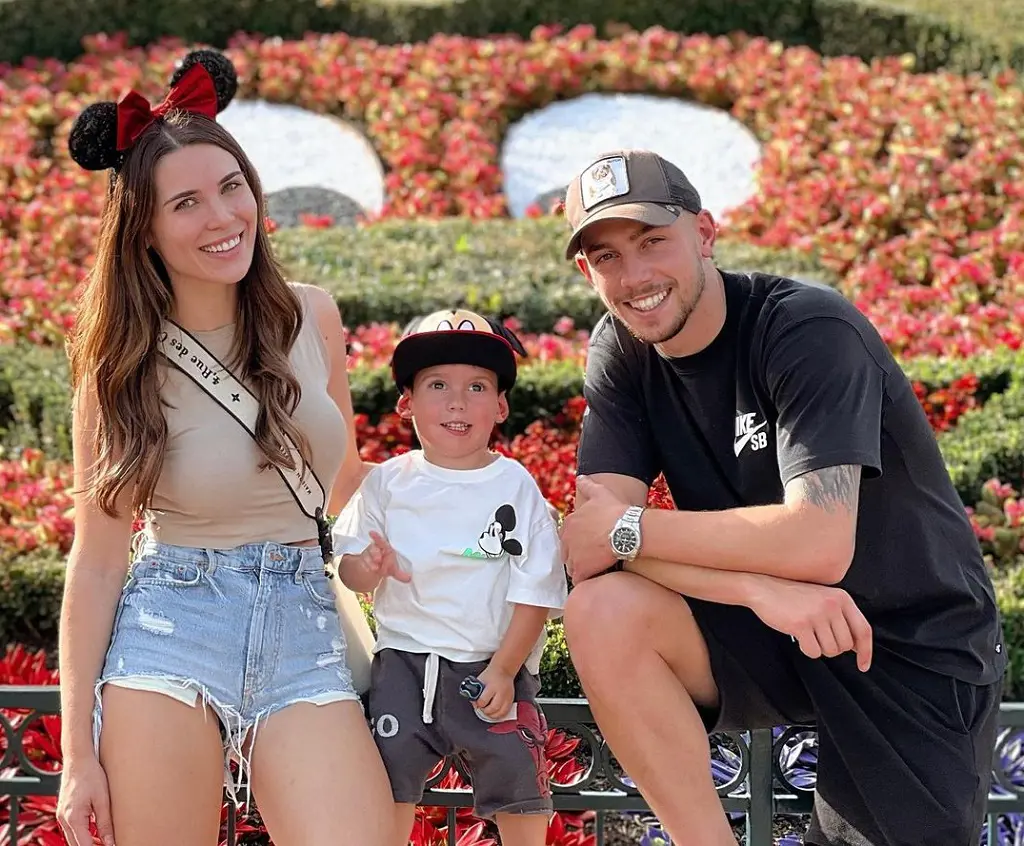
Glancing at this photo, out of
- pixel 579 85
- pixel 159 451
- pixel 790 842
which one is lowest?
pixel 790 842

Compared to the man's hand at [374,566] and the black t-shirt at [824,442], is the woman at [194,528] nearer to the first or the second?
the man's hand at [374,566]

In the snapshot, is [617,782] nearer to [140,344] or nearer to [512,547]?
[512,547]

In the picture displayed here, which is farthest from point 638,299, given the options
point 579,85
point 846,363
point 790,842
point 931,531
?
point 579,85

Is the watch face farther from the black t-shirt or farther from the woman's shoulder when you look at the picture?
the woman's shoulder

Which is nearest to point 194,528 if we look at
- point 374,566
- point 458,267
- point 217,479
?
point 217,479

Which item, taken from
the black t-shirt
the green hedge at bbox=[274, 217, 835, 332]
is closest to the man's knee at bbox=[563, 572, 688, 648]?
the black t-shirt

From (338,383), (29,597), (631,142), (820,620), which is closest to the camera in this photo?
(820,620)

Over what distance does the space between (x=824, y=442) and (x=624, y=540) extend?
452 millimetres

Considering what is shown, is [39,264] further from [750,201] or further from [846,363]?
[846,363]

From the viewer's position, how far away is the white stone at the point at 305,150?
8.74 metres

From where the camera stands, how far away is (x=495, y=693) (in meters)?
2.77

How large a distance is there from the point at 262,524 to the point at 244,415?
236 mm

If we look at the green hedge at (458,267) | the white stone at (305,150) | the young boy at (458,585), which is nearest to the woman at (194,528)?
the young boy at (458,585)

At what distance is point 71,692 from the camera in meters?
2.67
